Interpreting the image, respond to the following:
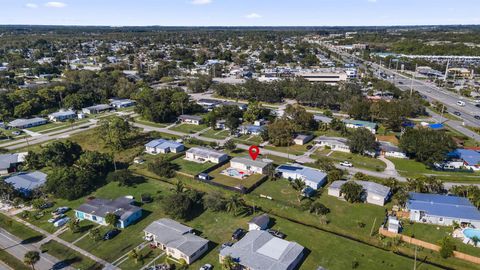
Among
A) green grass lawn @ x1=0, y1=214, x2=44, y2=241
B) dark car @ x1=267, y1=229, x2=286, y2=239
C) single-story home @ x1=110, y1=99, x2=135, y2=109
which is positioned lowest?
green grass lawn @ x1=0, y1=214, x2=44, y2=241

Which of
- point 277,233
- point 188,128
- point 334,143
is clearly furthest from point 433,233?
point 188,128

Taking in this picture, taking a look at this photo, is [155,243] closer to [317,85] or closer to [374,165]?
[374,165]

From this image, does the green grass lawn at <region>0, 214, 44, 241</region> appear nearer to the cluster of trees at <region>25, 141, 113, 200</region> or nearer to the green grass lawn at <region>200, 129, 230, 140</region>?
the cluster of trees at <region>25, 141, 113, 200</region>

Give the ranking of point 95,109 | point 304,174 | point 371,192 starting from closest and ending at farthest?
point 371,192 < point 304,174 < point 95,109

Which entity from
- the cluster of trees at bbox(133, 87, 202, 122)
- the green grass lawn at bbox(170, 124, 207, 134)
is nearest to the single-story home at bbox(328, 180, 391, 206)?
the green grass lawn at bbox(170, 124, 207, 134)

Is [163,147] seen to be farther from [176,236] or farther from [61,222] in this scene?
[176,236]

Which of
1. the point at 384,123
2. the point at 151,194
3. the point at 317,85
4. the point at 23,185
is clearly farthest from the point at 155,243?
the point at 317,85
